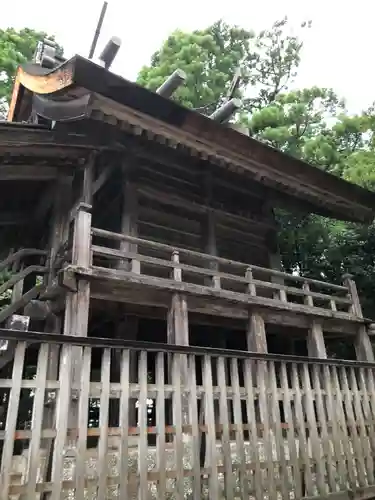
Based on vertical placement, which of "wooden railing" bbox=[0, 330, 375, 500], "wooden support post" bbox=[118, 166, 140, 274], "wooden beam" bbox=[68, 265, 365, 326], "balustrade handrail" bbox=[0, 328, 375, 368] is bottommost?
"wooden railing" bbox=[0, 330, 375, 500]

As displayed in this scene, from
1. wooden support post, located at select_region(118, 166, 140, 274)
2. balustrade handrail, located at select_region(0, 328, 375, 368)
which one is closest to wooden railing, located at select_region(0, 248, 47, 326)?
wooden support post, located at select_region(118, 166, 140, 274)

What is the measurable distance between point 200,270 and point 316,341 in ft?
10.9

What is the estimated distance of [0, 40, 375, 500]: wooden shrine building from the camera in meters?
3.47

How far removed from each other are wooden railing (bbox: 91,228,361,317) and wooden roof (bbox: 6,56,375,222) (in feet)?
5.83

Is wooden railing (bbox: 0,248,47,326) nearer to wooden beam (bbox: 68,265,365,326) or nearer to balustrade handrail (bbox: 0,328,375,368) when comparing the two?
wooden beam (bbox: 68,265,365,326)

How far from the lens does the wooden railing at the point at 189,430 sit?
3.02m

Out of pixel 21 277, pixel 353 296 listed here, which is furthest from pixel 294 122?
pixel 21 277

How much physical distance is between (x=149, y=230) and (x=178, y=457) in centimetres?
579

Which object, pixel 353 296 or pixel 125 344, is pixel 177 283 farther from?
pixel 353 296

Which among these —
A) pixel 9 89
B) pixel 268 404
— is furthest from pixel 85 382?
pixel 9 89

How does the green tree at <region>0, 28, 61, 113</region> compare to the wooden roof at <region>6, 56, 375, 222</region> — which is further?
the green tree at <region>0, 28, 61, 113</region>

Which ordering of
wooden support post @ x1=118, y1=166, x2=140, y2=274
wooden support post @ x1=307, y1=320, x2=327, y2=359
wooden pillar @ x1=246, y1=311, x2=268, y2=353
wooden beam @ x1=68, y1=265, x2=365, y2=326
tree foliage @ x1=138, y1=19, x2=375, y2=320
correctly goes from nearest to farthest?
wooden beam @ x1=68, y1=265, x2=365, y2=326, wooden support post @ x1=118, y1=166, x2=140, y2=274, wooden pillar @ x1=246, y1=311, x2=268, y2=353, wooden support post @ x1=307, y1=320, x2=327, y2=359, tree foliage @ x1=138, y1=19, x2=375, y2=320

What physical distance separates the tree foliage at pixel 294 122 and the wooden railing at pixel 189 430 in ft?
28.4

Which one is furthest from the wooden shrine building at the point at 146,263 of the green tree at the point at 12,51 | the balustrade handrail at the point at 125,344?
the green tree at the point at 12,51
